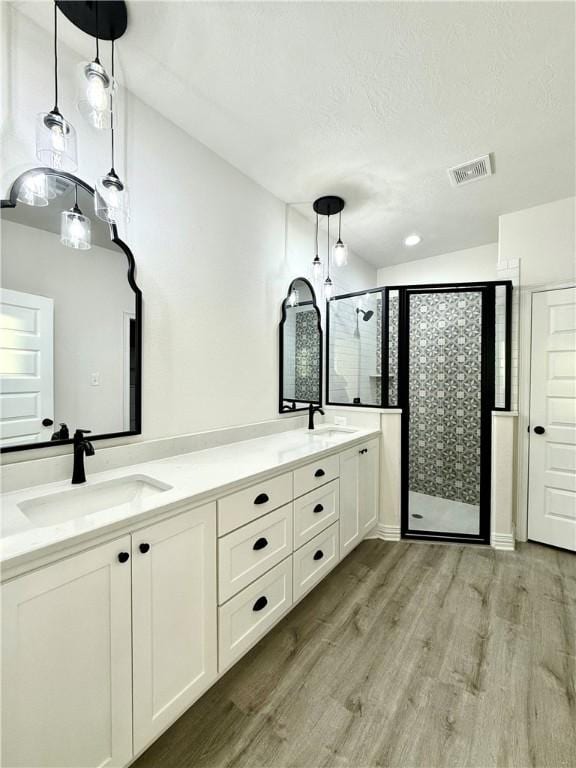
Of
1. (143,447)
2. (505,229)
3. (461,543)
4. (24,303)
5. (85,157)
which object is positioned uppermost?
(505,229)

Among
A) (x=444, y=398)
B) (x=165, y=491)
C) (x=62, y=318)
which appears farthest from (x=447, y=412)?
(x=62, y=318)

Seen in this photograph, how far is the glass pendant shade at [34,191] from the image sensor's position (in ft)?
4.25

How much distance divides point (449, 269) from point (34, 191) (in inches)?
148

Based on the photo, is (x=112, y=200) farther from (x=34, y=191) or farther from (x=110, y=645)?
(x=110, y=645)

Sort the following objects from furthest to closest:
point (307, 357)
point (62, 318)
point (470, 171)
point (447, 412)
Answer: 1. point (447, 412)
2. point (307, 357)
3. point (470, 171)
4. point (62, 318)

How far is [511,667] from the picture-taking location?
5.21ft

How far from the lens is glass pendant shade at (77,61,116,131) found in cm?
115

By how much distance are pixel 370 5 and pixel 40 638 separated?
2.38 m

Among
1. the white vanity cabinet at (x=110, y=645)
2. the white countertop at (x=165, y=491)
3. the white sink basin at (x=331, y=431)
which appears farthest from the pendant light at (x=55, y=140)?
the white sink basin at (x=331, y=431)

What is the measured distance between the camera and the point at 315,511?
200cm

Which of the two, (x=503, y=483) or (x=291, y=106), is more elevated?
(x=291, y=106)

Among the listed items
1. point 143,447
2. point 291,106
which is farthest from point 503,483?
point 291,106

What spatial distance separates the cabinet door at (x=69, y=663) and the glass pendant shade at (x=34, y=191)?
4.35 ft

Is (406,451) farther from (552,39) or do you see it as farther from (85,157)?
(85,157)
